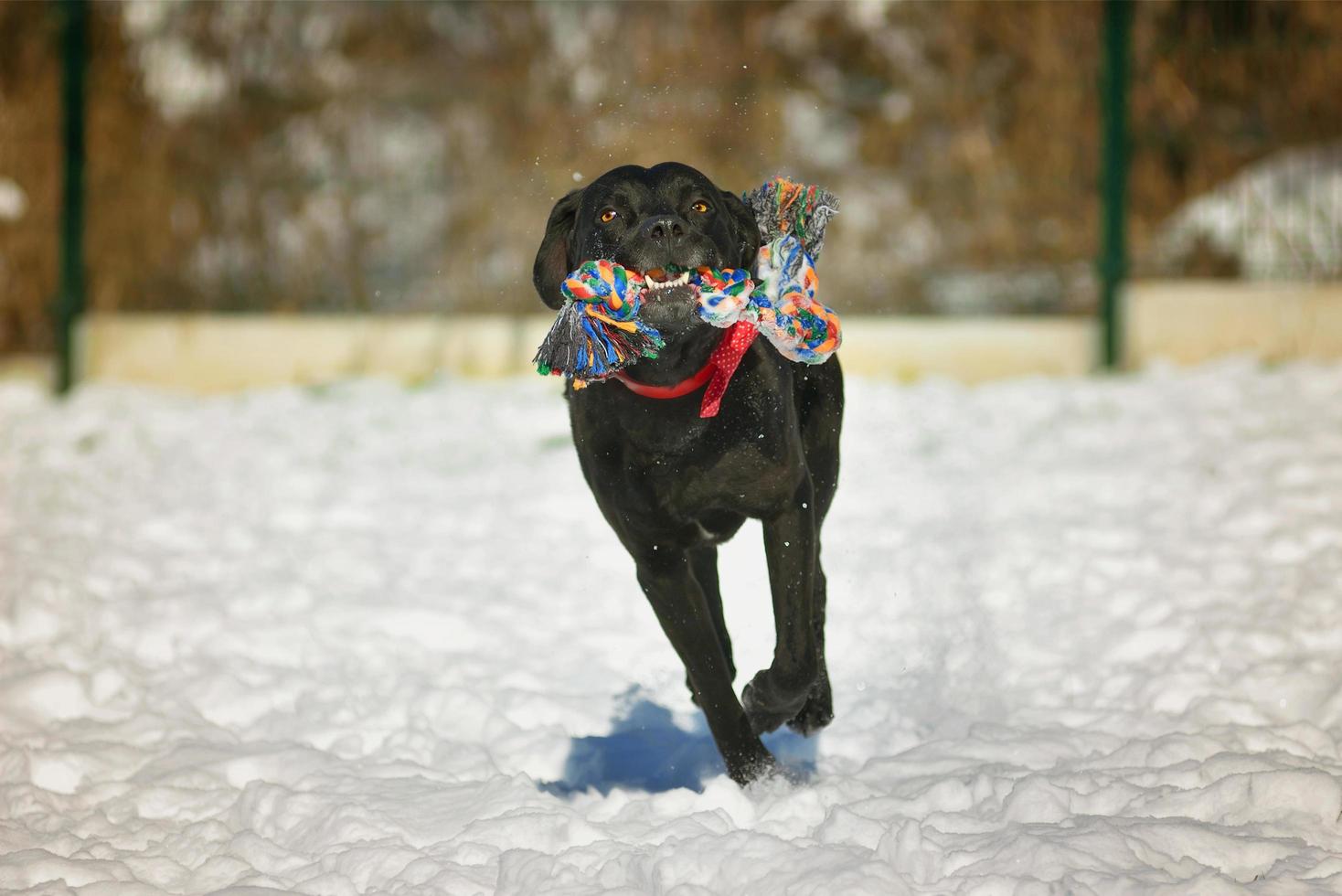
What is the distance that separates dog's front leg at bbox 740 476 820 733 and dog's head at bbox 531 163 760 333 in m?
0.53

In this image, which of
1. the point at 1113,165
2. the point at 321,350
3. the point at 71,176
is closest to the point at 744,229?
the point at 1113,165

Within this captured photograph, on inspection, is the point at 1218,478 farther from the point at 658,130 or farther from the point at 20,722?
the point at 20,722

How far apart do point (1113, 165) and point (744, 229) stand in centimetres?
608

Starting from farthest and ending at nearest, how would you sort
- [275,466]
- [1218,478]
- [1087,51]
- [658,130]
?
[1087,51]
[658,130]
[275,466]
[1218,478]

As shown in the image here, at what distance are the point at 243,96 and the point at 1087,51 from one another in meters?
5.48

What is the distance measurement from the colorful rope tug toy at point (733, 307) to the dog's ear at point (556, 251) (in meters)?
0.05

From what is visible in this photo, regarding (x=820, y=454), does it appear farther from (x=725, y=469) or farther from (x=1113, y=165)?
(x=1113, y=165)

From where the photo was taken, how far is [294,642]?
4.23 metres

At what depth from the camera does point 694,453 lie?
2896mm

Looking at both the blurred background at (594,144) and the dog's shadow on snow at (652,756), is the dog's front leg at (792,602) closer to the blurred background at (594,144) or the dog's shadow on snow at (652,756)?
the dog's shadow on snow at (652,756)

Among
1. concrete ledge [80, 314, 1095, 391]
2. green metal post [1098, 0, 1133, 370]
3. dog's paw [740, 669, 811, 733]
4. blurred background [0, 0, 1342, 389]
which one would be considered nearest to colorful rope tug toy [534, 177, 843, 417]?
dog's paw [740, 669, 811, 733]

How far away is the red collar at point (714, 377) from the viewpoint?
288 centimetres

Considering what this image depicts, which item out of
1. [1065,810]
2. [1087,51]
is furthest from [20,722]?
[1087,51]

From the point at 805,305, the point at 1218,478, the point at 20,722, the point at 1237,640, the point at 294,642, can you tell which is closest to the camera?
the point at 805,305
